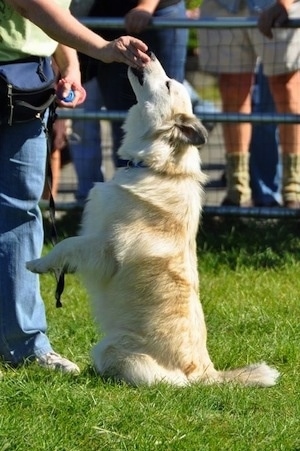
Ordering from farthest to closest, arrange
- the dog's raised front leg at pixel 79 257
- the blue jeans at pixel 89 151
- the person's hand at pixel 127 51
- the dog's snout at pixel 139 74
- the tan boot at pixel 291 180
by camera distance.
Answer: the blue jeans at pixel 89 151 < the tan boot at pixel 291 180 < the dog's snout at pixel 139 74 < the dog's raised front leg at pixel 79 257 < the person's hand at pixel 127 51

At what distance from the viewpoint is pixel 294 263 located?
7211mm

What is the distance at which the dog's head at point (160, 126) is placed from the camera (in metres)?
5.14

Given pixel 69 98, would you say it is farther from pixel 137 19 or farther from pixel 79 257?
pixel 137 19

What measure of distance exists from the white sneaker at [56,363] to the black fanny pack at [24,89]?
3.61 feet

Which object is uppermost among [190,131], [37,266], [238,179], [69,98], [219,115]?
[69,98]

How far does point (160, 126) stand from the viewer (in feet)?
17.2

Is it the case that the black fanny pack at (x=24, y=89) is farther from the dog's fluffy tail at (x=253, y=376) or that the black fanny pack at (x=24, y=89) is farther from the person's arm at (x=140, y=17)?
the person's arm at (x=140, y=17)

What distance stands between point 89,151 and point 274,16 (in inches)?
72.5

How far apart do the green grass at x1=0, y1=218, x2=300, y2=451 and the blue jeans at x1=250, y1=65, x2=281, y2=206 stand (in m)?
1.80

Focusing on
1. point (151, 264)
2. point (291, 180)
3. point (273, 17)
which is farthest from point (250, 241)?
point (151, 264)

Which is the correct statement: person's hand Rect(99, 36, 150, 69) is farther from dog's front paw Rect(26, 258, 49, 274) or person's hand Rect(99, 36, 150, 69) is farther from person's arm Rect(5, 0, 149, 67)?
dog's front paw Rect(26, 258, 49, 274)

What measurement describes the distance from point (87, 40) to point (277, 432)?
1761 millimetres

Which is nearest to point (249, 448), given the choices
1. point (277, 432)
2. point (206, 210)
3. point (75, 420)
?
point (277, 432)

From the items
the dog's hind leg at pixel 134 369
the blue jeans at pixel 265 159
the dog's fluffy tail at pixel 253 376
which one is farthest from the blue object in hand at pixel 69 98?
the blue jeans at pixel 265 159
